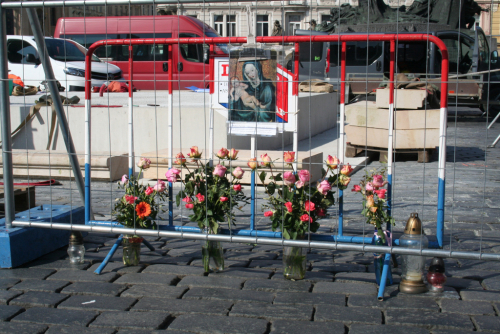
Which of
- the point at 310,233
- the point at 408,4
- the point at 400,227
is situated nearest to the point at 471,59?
the point at 408,4

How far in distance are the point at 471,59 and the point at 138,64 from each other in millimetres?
12070

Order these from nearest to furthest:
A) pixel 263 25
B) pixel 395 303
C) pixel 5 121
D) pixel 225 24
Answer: pixel 395 303
pixel 5 121
pixel 225 24
pixel 263 25

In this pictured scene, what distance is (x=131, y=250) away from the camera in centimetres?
406

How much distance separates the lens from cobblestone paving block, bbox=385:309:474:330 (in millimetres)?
3021

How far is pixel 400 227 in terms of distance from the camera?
5078 millimetres

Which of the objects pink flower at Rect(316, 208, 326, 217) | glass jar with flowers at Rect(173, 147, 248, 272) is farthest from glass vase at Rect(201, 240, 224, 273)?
pink flower at Rect(316, 208, 326, 217)

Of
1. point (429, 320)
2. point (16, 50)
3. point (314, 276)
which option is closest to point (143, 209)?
point (314, 276)

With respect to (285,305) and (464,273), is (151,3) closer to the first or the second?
(285,305)

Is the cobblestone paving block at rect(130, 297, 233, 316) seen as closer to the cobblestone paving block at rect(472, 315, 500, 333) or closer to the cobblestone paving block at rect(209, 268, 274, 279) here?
the cobblestone paving block at rect(209, 268, 274, 279)

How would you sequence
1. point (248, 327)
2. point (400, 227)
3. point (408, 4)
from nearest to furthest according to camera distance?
point (248, 327), point (400, 227), point (408, 4)

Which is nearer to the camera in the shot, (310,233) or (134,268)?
(310,233)

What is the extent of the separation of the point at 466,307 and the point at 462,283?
433 mm

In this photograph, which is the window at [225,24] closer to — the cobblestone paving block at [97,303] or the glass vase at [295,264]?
the glass vase at [295,264]

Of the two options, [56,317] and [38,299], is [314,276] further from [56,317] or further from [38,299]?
[38,299]
